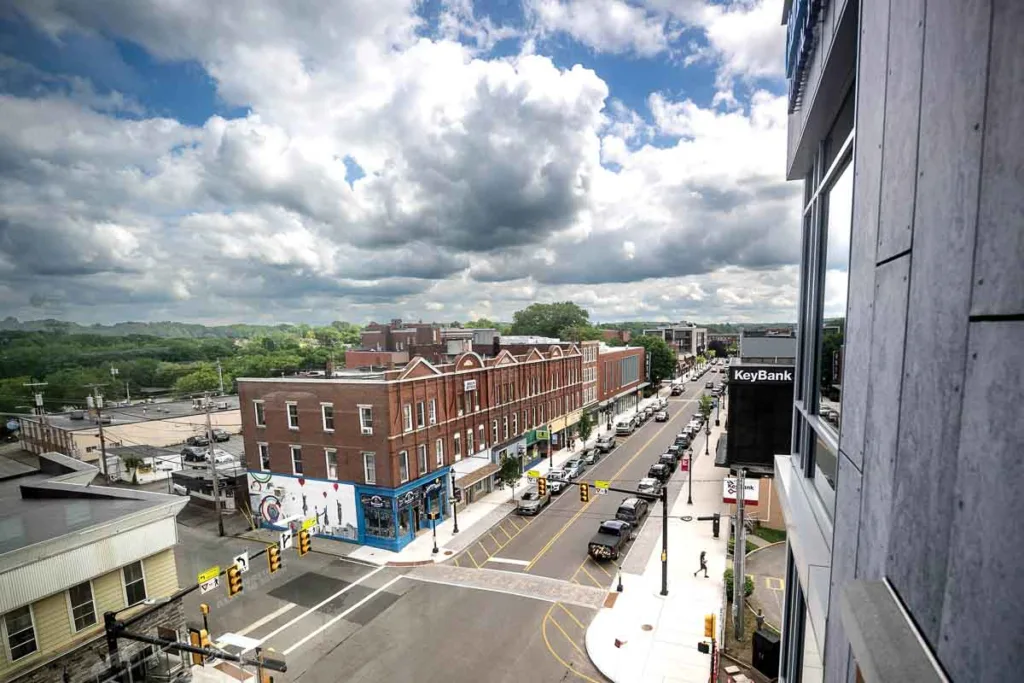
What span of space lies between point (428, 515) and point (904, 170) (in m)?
28.5

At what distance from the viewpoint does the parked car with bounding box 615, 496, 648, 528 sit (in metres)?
28.0

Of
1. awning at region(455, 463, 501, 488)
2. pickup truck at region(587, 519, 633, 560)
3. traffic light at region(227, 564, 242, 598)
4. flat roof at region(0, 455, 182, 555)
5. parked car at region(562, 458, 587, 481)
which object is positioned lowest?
parked car at region(562, 458, 587, 481)

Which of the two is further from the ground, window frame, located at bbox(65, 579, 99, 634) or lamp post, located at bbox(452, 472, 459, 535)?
window frame, located at bbox(65, 579, 99, 634)

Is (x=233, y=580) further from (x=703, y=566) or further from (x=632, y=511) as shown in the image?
(x=632, y=511)

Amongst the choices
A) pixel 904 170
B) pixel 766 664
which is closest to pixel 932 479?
pixel 904 170

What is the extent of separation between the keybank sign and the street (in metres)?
11.0

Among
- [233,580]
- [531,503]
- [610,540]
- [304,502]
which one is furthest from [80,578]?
[531,503]

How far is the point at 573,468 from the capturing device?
37.5 metres

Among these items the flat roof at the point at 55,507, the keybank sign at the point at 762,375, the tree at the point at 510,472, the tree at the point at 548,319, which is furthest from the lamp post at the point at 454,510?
the tree at the point at 548,319

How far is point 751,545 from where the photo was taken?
24688mm

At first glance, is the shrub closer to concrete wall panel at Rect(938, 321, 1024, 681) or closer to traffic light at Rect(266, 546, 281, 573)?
traffic light at Rect(266, 546, 281, 573)

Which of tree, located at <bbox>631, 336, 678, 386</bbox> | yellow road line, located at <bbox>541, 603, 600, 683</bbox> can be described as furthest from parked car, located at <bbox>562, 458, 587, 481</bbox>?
tree, located at <bbox>631, 336, 678, 386</bbox>

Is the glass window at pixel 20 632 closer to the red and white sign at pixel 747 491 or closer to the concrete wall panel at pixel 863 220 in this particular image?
the concrete wall panel at pixel 863 220

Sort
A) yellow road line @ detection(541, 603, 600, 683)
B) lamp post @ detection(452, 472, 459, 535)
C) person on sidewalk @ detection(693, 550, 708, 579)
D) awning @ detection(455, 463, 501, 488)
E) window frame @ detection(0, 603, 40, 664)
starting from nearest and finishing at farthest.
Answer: window frame @ detection(0, 603, 40, 664), yellow road line @ detection(541, 603, 600, 683), person on sidewalk @ detection(693, 550, 708, 579), lamp post @ detection(452, 472, 459, 535), awning @ detection(455, 463, 501, 488)
